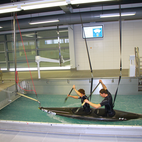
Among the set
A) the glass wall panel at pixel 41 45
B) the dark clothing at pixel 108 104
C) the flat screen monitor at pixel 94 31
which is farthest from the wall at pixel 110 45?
the dark clothing at pixel 108 104

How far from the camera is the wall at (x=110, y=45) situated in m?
7.00

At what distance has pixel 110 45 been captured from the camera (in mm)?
7293

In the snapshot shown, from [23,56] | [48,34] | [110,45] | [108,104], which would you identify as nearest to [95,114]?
[108,104]

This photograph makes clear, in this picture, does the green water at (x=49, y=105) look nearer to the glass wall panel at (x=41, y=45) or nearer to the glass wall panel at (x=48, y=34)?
the glass wall panel at (x=41, y=45)

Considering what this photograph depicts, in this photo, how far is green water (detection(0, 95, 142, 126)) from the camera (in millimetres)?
3716

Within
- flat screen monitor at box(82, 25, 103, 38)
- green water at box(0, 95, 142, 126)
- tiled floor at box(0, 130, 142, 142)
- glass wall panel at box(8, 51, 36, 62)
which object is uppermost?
flat screen monitor at box(82, 25, 103, 38)

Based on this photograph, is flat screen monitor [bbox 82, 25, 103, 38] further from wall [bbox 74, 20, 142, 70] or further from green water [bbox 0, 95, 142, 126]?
green water [bbox 0, 95, 142, 126]

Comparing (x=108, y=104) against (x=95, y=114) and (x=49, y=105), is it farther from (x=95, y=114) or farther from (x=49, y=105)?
(x=49, y=105)

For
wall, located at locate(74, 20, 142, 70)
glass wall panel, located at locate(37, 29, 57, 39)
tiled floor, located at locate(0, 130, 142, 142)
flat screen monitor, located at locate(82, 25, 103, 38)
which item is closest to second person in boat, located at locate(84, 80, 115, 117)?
tiled floor, located at locate(0, 130, 142, 142)

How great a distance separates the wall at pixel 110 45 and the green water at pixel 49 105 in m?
2.63

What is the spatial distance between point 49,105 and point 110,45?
15.2 feet

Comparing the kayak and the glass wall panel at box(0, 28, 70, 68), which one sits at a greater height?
the glass wall panel at box(0, 28, 70, 68)

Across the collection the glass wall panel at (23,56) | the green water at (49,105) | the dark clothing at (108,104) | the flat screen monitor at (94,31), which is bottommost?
the green water at (49,105)

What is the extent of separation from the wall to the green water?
2631 millimetres
